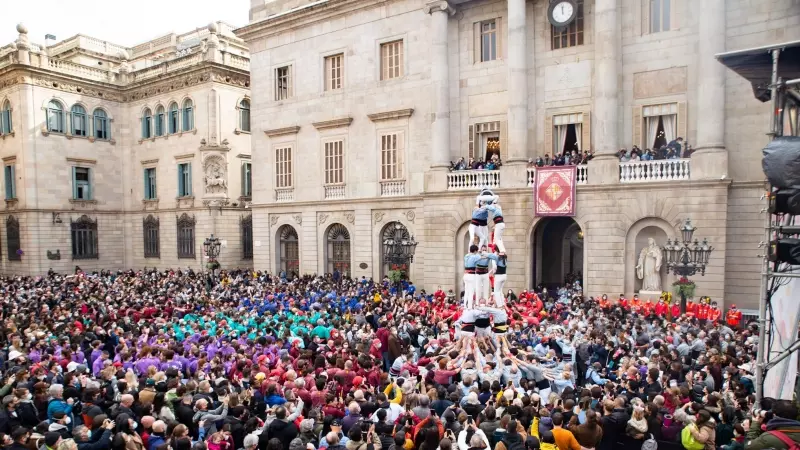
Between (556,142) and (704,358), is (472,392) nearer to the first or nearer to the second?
(704,358)

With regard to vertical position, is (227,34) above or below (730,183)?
above

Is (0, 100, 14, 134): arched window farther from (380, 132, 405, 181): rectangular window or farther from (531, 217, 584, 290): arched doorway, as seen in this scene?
(531, 217, 584, 290): arched doorway

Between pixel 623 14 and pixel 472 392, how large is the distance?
1893 cm

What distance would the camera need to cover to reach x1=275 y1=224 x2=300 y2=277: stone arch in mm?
32000

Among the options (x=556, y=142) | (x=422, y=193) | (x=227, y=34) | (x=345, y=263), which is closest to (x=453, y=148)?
(x=422, y=193)

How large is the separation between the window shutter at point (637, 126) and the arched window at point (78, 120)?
35964mm

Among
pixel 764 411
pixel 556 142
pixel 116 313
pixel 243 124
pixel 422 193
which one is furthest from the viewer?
pixel 243 124

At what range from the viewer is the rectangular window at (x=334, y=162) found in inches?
1164

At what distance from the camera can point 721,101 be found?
19.6m

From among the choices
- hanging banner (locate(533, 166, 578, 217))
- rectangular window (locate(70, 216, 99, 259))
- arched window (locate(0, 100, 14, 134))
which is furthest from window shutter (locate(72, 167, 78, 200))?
hanging banner (locate(533, 166, 578, 217))

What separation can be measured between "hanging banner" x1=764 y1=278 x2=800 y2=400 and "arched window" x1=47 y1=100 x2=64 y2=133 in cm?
4165

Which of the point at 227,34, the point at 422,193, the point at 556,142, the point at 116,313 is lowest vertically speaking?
the point at 116,313

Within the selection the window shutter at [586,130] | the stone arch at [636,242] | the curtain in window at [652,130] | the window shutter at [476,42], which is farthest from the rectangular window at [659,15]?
the stone arch at [636,242]

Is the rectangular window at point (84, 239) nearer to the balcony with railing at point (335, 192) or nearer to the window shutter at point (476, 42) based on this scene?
the balcony with railing at point (335, 192)
